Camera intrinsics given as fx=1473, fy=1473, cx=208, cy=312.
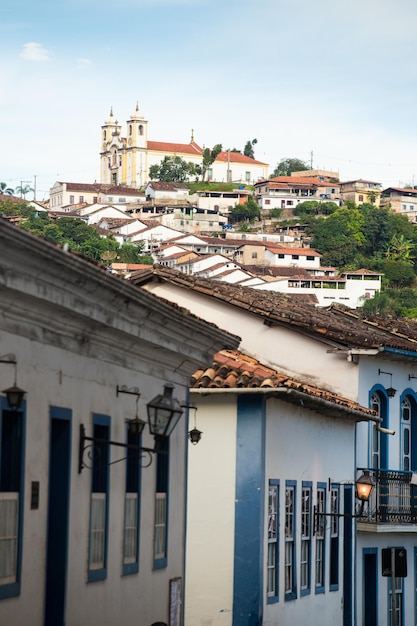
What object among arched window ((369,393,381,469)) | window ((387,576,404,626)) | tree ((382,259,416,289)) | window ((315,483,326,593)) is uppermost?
tree ((382,259,416,289))

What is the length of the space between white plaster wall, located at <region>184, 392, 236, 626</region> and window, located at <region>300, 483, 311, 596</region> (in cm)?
224

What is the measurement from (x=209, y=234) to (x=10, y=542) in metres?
176

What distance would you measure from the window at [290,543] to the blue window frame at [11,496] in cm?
913

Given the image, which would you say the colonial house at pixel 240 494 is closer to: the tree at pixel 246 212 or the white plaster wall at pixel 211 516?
the white plaster wall at pixel 211 516

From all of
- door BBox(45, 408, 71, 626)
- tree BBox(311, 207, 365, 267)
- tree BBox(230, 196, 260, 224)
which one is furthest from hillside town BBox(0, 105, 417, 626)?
tree BBox(230, 196, 260, 224)

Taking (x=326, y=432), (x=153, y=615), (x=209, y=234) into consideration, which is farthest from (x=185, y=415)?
(x=209, y=234)

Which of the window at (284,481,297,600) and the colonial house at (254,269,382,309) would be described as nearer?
the window at (284,481,297,600)

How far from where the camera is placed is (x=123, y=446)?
1202 cm

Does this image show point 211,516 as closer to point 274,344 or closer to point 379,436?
point 274,344

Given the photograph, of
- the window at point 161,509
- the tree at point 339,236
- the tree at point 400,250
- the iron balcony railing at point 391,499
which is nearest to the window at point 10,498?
the window at point 161,509

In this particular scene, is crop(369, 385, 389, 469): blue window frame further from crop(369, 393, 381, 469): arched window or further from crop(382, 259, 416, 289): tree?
crop(382, 259, 416, 289): tree

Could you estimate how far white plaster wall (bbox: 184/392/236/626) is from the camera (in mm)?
17578

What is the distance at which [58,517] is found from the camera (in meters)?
10.8

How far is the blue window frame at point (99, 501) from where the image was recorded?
38.2 ft
